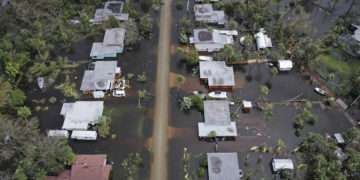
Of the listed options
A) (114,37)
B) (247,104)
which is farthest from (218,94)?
(114,37)

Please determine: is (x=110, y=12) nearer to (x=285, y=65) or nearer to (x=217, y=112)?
(x=217, y=112)

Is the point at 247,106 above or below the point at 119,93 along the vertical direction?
below

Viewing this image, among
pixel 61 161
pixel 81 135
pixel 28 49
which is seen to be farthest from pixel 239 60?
pixel 28 49

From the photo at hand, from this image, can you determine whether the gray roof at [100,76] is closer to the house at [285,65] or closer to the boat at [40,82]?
the boat at [40,82]

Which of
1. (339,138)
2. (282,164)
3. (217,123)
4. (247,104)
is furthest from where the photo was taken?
(247,104)

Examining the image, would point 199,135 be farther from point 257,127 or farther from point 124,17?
point 124,17

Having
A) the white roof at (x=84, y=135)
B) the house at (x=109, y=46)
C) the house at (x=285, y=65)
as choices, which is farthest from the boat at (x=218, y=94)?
the white roof at (x=84, y=135)
